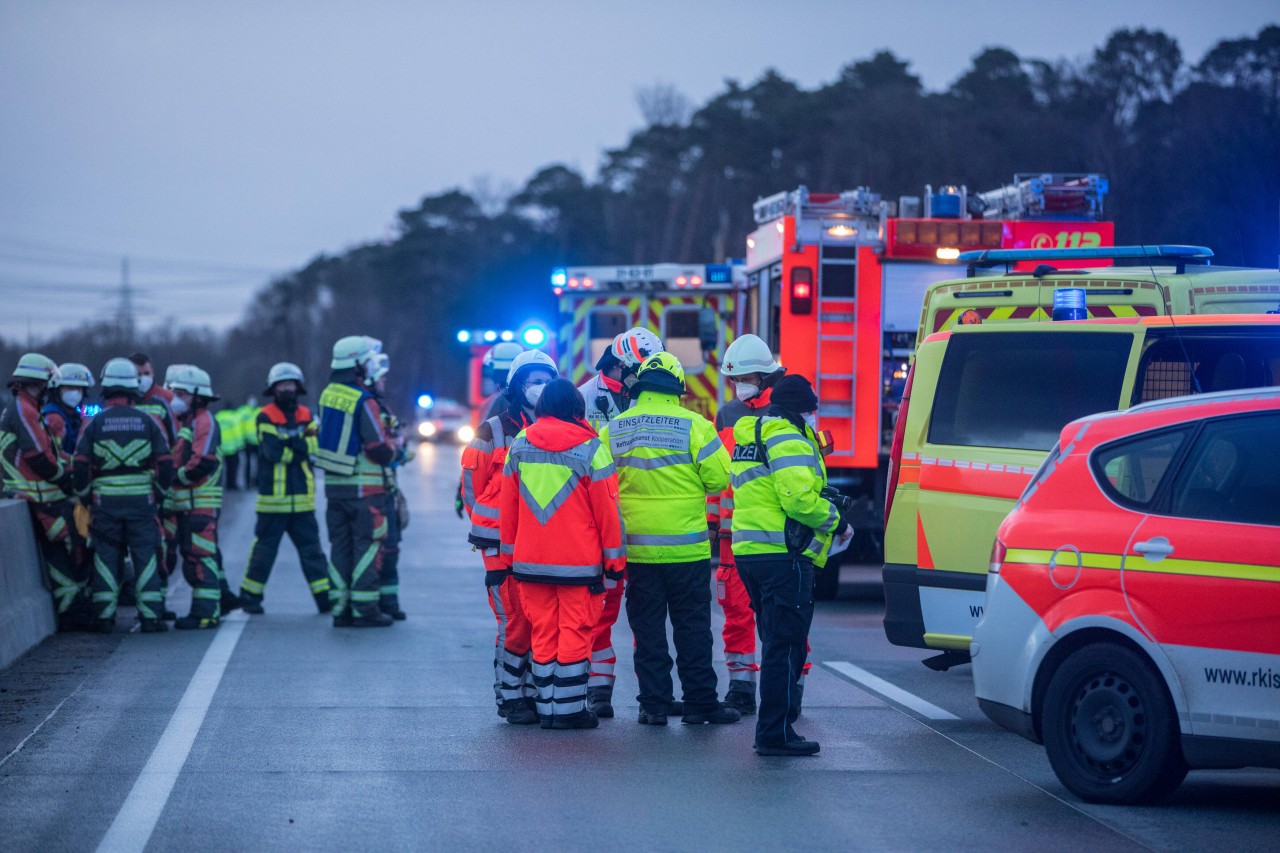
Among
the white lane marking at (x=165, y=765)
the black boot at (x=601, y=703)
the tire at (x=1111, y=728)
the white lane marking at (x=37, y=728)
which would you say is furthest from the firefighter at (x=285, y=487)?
the tire at (x=1111, y=728)

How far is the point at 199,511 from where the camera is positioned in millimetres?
12797

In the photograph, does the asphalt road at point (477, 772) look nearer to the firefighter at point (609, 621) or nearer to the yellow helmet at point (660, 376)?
the firefighter at point (609, 621)

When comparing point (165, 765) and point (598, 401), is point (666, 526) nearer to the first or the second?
point (598, 401)

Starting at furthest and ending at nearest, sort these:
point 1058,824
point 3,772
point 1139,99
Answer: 1. point 1139,99
2. point 3,772
3. point 1058,824

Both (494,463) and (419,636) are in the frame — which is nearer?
(494,463)

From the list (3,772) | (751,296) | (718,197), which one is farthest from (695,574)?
(718,197)

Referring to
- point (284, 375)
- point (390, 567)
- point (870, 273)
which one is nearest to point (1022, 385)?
point (870, 273)

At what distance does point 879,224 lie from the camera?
14383 millimetres

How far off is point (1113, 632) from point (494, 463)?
3651 mm

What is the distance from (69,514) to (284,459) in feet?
5.45

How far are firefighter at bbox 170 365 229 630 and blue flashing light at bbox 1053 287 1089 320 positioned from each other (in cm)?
666

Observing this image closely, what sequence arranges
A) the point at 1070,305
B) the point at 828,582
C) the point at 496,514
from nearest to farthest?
the point at 496,514 < the point at 1070,305 < the point at 828,582

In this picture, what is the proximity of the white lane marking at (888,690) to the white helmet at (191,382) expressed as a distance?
226 inches

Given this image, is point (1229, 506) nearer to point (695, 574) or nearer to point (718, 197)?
point (695, 574)
